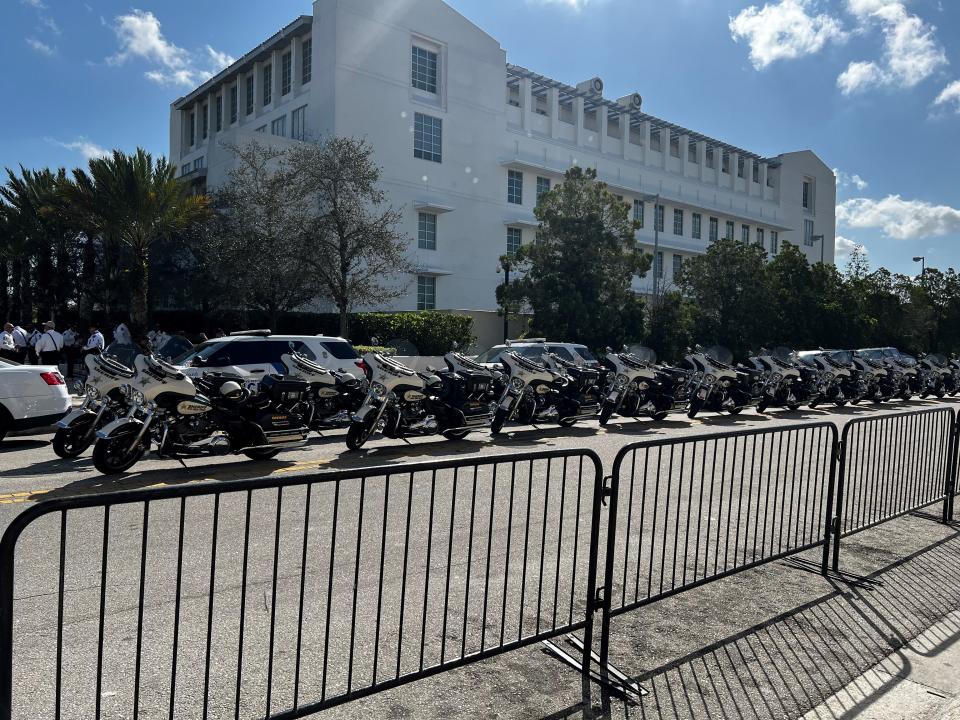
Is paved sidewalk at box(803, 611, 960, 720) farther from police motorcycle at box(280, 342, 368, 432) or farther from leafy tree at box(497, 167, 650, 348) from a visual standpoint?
leafy tree at box(497, 167, 650, 348)

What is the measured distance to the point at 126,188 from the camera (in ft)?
88.6

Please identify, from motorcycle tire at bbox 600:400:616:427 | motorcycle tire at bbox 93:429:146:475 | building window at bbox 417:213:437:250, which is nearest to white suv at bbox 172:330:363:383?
motorcycle tire at bbox 93:429:146:475

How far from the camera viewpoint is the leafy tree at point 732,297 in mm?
37562

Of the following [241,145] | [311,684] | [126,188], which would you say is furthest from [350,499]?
[241,145]

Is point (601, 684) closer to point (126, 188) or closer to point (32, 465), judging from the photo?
point (32, 465)

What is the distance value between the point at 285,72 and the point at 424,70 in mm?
7673

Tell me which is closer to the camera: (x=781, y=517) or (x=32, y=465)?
(x=781, y=517)

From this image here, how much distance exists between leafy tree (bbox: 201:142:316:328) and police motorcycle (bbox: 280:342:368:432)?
682 inches

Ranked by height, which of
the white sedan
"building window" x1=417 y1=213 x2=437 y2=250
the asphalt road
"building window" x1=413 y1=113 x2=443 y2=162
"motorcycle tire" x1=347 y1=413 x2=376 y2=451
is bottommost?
the asphalt road

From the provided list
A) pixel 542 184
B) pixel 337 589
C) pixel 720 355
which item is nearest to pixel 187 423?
pixel 337 589

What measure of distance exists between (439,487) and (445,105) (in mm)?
37095

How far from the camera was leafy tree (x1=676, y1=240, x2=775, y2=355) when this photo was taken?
123ft

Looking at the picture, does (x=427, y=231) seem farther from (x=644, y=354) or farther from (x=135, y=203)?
(x=644, y=354)

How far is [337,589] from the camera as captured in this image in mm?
5008
